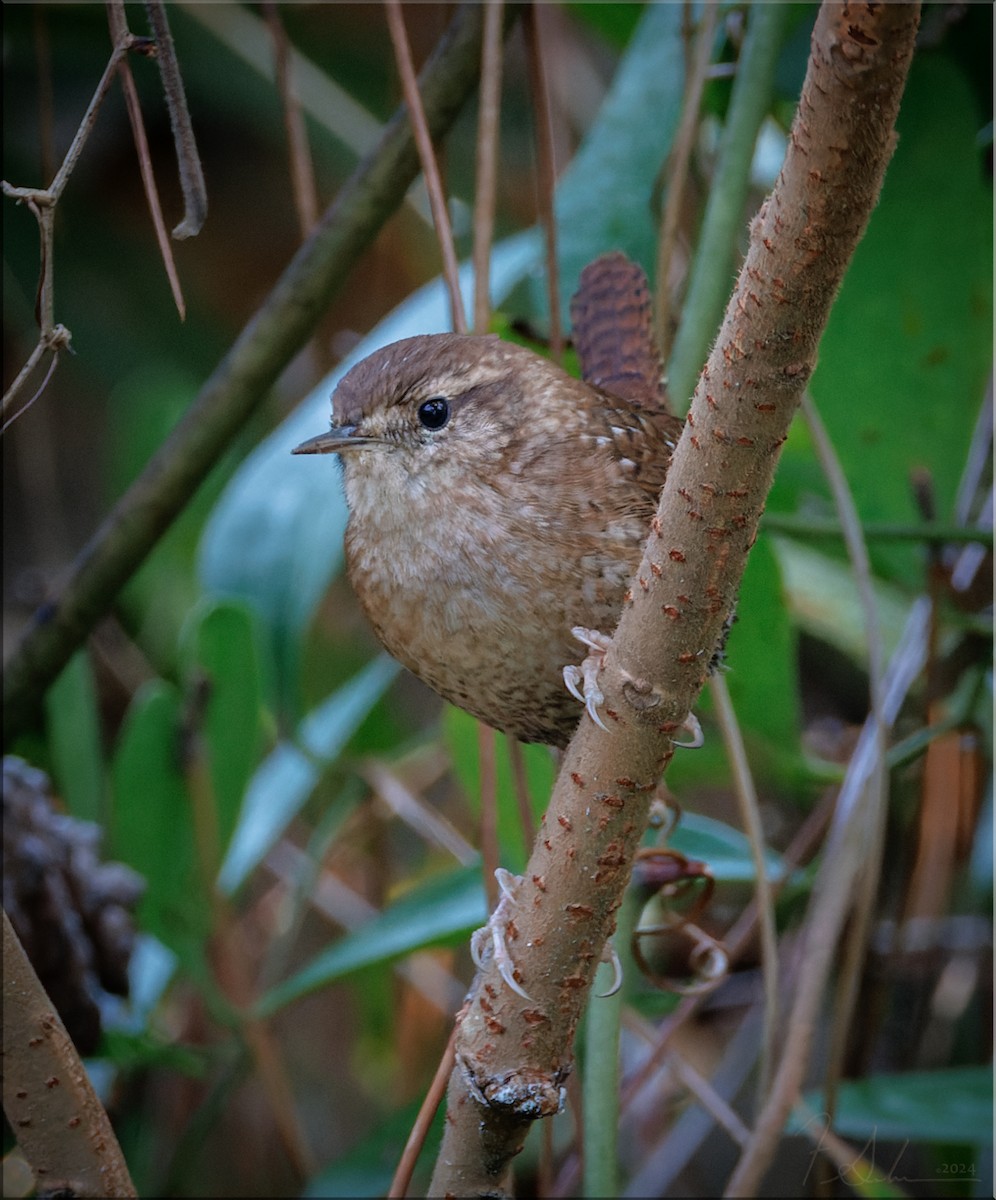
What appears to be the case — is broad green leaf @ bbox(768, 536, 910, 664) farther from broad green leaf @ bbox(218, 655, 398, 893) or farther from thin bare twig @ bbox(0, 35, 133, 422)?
thin bare twig @ bbox(0, 35, 133, 422)

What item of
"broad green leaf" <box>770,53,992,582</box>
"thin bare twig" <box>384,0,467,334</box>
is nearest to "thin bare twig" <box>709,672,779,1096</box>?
"thin bare twig" <box>384,0,467,334</box>

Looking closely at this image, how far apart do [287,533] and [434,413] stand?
76 centimetres

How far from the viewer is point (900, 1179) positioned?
2.10m

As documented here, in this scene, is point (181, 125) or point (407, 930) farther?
point (407, 930)

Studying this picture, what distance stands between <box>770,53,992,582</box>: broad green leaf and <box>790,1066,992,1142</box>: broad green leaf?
2.62 feet

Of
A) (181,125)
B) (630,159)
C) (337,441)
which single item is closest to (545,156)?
(630,159)

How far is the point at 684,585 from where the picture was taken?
918mm

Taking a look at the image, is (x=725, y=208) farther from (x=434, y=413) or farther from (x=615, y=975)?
(x=615, y=975)

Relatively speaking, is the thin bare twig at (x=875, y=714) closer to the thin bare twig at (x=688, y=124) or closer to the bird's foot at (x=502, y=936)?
the thin bare twig at (x=688, y=124)

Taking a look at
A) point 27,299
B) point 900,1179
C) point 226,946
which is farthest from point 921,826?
point 27,299

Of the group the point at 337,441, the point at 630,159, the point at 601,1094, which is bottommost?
the point at 601,1094

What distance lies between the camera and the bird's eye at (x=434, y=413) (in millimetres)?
1414

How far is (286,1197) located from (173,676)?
103 centimetres

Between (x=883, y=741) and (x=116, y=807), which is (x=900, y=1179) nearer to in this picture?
(x=883, y=741)
